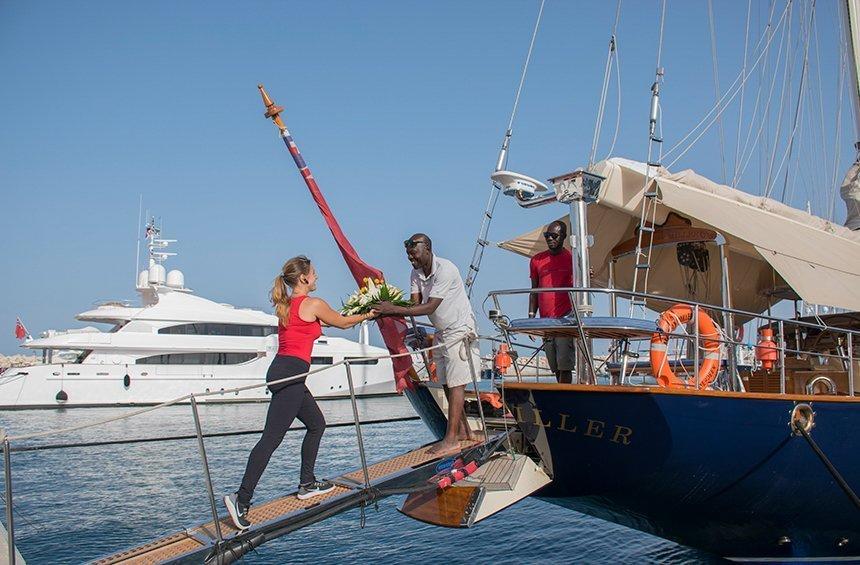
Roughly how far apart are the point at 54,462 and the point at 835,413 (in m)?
15.7

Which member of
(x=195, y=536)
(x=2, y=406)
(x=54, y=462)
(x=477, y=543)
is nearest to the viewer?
(x=195, y=536)

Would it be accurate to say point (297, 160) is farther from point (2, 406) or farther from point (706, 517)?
point (2, 406)

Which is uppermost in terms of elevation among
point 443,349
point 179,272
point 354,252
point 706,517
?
point 179,272

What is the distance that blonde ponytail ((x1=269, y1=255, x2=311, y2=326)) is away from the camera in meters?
5.13

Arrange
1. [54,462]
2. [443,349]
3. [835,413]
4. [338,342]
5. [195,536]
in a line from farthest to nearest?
[338,342]
[54,462]
[835,413]
[443,349]
[195,536]

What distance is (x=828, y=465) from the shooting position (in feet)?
21.6

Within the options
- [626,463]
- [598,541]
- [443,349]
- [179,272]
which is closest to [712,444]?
[626,463]

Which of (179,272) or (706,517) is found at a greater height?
(179,272)

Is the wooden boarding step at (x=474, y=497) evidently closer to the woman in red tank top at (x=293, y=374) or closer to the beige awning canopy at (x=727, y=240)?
the woman in red tank top at (x=293, y=374)

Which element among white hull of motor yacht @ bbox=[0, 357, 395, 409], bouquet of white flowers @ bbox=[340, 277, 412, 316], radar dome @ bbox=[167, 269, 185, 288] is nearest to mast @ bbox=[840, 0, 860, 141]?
bouquet of white flowers @ bbox=[340, 277, 412, 316]

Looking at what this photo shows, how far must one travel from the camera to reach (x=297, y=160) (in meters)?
7.57

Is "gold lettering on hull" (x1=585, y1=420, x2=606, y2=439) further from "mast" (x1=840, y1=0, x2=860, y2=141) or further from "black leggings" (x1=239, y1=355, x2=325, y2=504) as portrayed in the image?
"mast" (x1=840, y1=0, x2=860, y2=141)

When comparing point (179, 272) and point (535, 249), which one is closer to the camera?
point (535, 249)

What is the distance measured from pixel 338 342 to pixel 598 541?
104 feet
